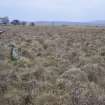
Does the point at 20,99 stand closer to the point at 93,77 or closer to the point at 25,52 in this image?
the point at 93,77

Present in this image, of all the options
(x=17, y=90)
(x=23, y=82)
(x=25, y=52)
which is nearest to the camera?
(x=17, y=90)

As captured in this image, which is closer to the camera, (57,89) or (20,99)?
(20,99)

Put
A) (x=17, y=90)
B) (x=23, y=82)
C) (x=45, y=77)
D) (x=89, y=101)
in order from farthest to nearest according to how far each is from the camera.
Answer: (x=45, y=77)
(x=23, y=82)
(x=17, y=90)
(x=89, y=101)

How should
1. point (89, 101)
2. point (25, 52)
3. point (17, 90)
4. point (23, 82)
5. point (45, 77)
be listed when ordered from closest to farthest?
point (89, 101) → point (17, 90) → point (23, 82) → point (45, 77) → point (25, 52)

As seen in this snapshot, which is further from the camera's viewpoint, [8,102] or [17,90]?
[17,90]

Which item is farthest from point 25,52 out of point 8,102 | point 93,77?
point 8,102

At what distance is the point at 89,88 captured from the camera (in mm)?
8531

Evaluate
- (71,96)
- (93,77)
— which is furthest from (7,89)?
(93,77)

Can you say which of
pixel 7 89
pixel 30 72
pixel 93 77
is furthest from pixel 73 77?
pixel 7 89

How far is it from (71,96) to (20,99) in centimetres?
126

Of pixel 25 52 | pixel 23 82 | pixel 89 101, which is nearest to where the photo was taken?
pixel 89 101

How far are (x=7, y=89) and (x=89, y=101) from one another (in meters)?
2.43

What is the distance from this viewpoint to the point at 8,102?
24.0 ft

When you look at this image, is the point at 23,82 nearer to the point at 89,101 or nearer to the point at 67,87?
the point at 67,87
